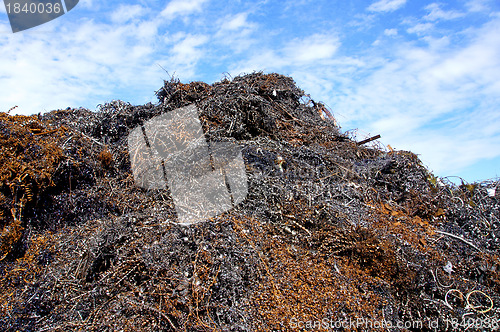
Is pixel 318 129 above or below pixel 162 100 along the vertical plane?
below

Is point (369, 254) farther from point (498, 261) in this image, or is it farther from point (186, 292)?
point (186, 292)

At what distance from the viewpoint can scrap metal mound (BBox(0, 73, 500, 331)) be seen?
2.57m

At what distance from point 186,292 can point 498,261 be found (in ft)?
10.2

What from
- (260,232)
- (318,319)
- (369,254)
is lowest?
(318,319)

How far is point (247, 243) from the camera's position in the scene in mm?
2910

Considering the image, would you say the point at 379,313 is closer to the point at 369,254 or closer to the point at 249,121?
the point at 369,254

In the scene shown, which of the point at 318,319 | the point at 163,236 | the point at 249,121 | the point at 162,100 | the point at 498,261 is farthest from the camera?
the point at 162,100

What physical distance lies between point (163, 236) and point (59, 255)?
3.84 feet

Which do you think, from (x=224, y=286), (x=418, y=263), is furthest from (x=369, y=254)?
(x=224, y=286)

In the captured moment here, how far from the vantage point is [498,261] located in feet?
10.8

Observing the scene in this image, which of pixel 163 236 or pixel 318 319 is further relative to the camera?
pixel 163 236

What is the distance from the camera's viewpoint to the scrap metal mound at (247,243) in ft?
8.44

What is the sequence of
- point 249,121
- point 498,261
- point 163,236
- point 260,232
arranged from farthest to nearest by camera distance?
point 249,121 < point 498,261 < point 260,232 < point 163,236

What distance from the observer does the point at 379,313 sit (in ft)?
8.84
